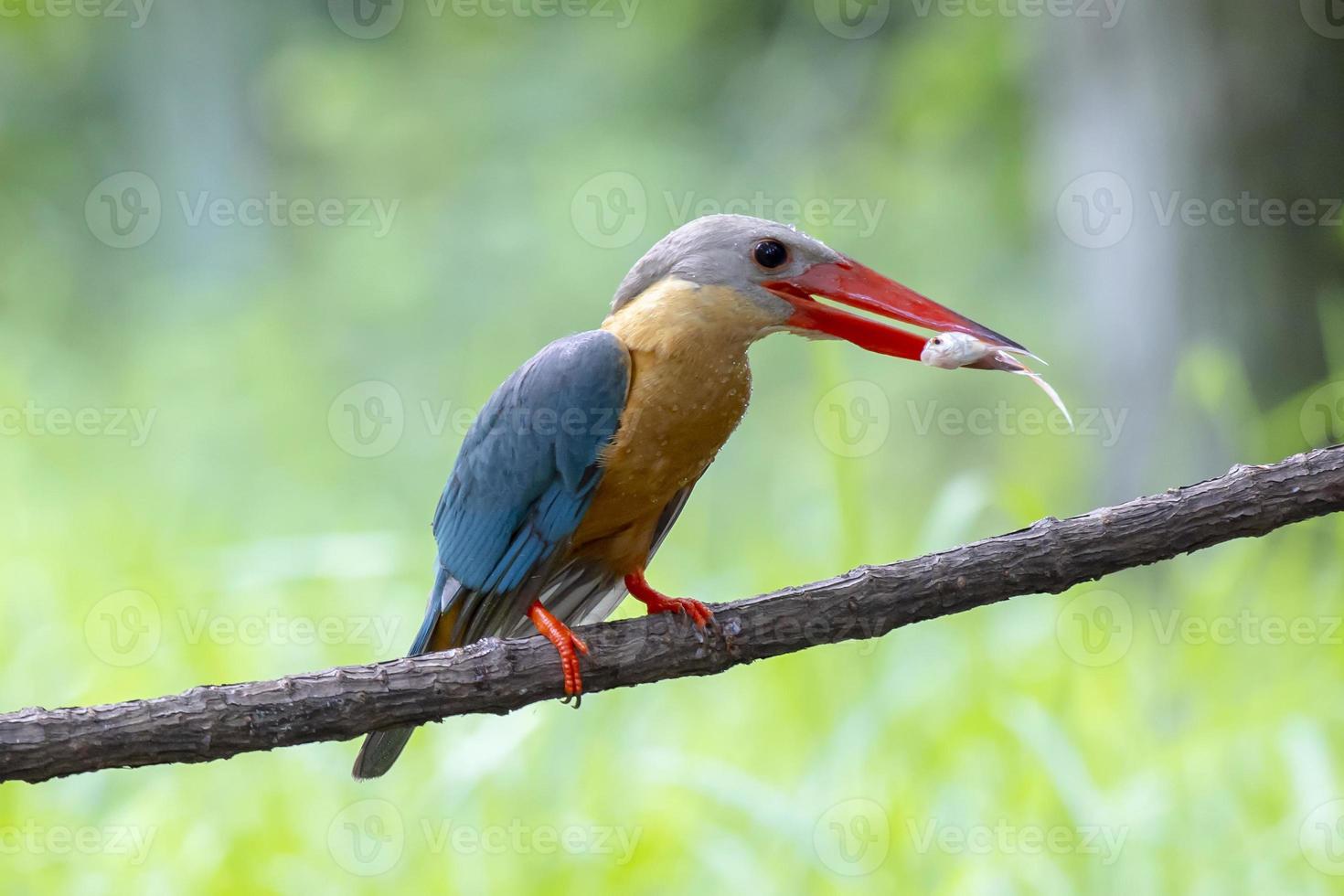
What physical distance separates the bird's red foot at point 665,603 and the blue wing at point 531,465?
0.23 m

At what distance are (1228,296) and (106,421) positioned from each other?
519 cm

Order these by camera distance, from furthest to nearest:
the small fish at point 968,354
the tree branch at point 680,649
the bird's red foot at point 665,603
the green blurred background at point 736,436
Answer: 1. the green blurred background at point 736,436
2. the bird's red foot at point 665,603
3. the small fish at point 968,354
4. the tree branch at point 680,649

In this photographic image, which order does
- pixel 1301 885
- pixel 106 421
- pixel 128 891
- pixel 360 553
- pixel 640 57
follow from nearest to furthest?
1. pixel 1301 885
2. pixel 128 891
3. pixel 360 553
4. pixel 106 421
5. pixel 640 57

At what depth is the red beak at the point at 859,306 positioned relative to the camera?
215cm

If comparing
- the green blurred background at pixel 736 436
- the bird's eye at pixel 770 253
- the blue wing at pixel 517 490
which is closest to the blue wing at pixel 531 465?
the blue wing at pixel 517 490

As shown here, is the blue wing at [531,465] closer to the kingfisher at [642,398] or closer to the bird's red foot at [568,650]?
the kingfisher at [642,398]

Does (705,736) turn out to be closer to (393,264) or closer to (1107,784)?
(1107,784)

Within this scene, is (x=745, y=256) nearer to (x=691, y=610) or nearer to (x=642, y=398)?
(x=642, y=398)

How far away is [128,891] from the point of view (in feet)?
10.0

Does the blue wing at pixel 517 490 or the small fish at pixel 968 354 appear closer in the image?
the small fish at pixel 968 354

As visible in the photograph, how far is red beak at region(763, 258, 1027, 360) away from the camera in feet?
7.06

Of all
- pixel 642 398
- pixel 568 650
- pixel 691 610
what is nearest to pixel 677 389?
pixel 642 398

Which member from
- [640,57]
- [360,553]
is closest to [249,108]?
[640,57]

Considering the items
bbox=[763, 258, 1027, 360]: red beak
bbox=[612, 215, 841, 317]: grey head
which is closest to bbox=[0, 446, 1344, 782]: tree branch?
bbox=[763, 258, 1027, 360]: red beak
